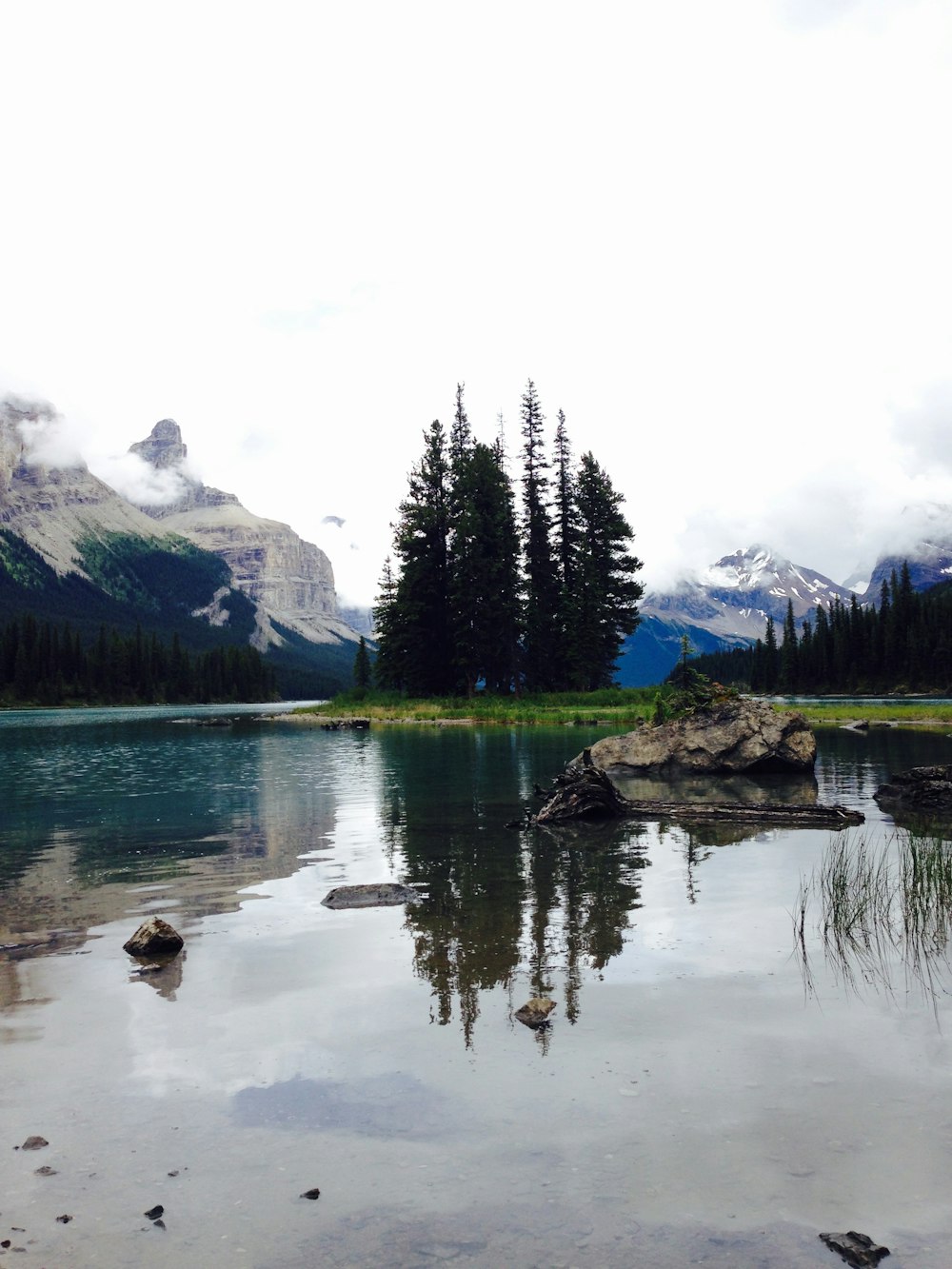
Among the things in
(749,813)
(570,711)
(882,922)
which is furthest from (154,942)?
(570,711)

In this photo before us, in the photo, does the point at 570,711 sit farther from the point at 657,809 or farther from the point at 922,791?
the point at 922,791

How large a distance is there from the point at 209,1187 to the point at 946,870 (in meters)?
10.8

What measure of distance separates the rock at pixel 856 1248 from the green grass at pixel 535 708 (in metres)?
49.8

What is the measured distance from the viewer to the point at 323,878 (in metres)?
14.3

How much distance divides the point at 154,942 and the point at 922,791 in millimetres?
17863

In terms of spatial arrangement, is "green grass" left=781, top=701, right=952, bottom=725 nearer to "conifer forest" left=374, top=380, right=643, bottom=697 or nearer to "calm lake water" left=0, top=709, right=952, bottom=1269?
"conifer forest" left=374, top=380, right=643, bottom=697

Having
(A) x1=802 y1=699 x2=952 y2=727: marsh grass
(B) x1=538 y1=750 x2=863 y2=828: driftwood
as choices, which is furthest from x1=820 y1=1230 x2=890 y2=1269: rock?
(A) x1=802 y1=699 x2=952 y2=727: marsh grass

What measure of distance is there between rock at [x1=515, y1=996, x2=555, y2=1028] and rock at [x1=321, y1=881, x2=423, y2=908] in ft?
15.0

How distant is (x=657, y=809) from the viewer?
20.8 metres

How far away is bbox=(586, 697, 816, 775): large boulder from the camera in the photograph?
29234 millimetres

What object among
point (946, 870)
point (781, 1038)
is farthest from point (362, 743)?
point (781, 1038)

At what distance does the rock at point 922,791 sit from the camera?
20156 millimetres

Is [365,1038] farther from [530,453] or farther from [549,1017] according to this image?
[530,453]

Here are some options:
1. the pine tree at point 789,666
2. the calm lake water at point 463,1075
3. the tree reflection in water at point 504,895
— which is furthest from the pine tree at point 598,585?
the pine tree at point 789,666
